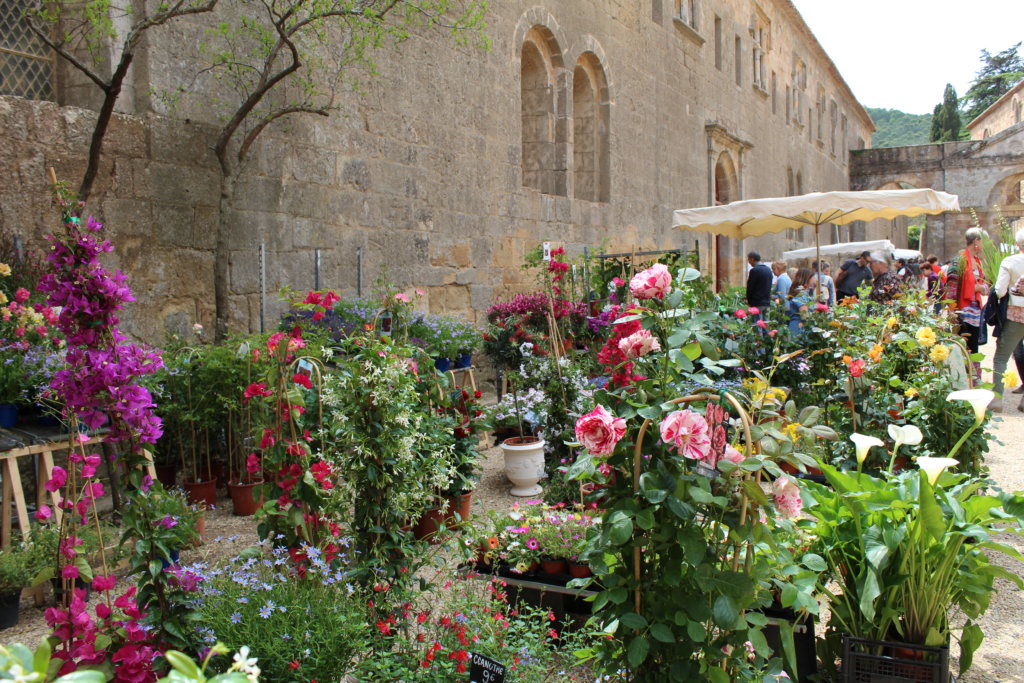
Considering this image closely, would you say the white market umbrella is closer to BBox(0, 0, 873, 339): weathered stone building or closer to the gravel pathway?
BBox(0, 0, 873, 339): weathered stone building

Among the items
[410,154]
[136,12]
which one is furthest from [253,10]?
[410,154]

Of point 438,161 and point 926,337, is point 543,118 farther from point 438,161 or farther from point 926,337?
point 926,337

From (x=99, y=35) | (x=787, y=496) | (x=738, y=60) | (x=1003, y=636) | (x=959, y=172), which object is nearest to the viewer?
(x=787, y=496)

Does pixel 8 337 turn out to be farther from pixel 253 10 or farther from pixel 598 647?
pixel 598 647

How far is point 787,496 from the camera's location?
1.82 metres

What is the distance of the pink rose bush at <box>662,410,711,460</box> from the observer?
1656mm

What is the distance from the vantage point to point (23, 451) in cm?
343

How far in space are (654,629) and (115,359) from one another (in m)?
1.48

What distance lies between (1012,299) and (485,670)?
6.55 meters

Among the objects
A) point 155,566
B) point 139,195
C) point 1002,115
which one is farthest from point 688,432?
point 1002,115

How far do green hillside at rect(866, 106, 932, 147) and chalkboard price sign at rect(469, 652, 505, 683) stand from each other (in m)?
71.5

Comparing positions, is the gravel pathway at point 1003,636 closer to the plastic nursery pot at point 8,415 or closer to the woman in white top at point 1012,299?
the woman in white top at point 1012,299

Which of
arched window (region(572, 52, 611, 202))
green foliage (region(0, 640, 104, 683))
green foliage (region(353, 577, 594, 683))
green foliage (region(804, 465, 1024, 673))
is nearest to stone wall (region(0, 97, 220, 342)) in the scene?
green foliage (region(353, 577, 594, 683))

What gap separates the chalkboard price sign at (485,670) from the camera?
1.90m
